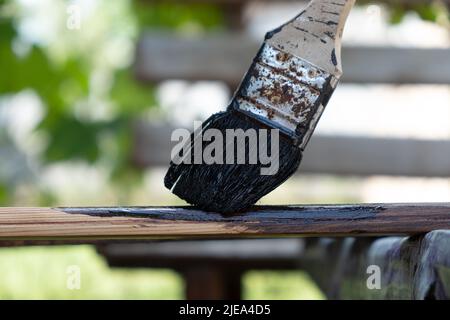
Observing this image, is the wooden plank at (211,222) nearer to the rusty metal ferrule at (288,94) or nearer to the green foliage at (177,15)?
the rusty metal ferrule at (288,94)

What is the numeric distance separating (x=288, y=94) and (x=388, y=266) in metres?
0.26

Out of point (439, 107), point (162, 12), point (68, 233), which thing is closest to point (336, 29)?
point (68, 233)

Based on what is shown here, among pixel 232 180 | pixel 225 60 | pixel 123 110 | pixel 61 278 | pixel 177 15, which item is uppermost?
pixel 177 15

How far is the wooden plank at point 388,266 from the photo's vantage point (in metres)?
0.89

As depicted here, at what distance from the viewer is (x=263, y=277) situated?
5.61 metres

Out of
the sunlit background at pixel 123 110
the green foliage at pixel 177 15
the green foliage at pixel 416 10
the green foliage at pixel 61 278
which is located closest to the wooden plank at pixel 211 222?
the sunlit background at pixel 123 110

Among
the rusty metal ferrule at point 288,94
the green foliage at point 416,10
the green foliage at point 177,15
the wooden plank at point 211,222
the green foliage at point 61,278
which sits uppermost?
the green foliage at point 177,15

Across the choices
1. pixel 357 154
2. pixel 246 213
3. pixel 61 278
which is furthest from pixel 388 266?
pixel 61 278

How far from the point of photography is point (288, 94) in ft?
3.34

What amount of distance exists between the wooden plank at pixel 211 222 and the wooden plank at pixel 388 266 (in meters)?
0.04

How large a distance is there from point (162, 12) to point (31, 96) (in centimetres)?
96

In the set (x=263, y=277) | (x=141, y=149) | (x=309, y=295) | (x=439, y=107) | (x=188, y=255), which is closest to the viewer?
(x=188, y=255)

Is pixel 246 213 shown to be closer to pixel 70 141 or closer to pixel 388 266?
pixel 388 266

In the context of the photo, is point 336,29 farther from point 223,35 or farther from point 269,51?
point 223,35
